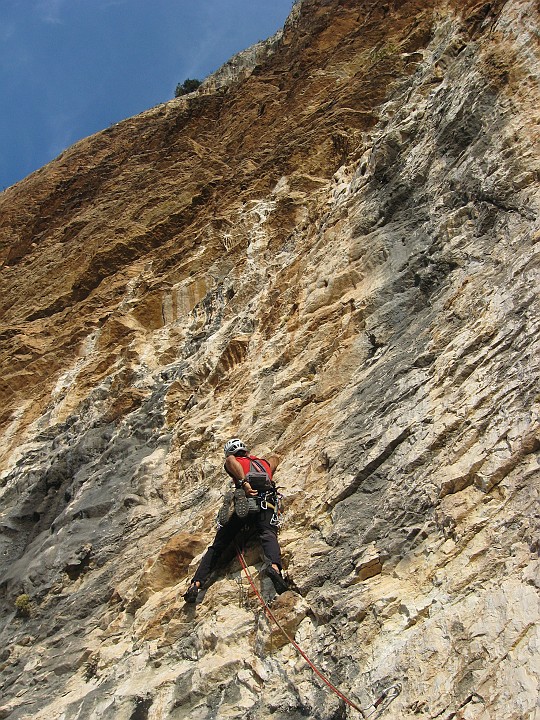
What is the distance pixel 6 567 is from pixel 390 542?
7.08 meters

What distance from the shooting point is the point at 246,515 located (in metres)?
5.93

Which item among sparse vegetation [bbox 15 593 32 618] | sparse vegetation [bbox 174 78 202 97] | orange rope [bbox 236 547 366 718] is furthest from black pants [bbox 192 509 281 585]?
sparse vegetation [bbox 174 78 202 97]

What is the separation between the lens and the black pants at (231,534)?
5823 millimetres

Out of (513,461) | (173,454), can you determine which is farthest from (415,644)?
(173,454)

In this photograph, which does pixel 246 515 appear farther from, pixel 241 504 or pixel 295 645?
pixel 295 645

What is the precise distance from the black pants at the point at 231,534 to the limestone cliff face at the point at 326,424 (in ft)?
0.53

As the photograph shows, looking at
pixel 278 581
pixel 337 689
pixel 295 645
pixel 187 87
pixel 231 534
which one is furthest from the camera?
pixel 187 87

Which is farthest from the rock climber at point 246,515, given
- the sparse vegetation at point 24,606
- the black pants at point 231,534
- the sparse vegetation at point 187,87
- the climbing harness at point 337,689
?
the sparse vegetation at point 187,87

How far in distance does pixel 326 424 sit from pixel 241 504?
134cm

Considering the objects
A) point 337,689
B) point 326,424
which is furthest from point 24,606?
point 337,689

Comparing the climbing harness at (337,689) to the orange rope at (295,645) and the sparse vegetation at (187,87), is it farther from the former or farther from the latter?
the sparse vegetation at (187,87)

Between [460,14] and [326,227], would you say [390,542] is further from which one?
[460,14]

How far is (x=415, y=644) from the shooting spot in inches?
163

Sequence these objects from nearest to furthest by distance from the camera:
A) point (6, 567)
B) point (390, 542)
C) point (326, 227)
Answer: point (390, 542), point (6, 567), point (326, 227)
